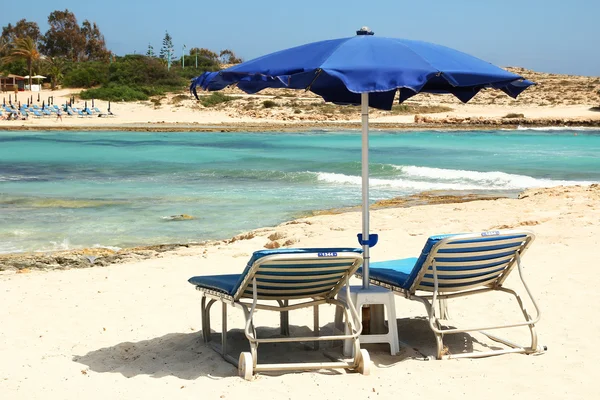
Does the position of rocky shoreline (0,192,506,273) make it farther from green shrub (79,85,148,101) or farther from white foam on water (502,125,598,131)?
green shrub (79,85,148,101)

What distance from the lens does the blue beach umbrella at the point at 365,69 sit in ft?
13.9

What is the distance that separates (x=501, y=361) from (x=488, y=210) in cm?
821

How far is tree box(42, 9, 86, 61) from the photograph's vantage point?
340 feet

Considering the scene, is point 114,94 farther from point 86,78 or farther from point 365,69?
point 365,69

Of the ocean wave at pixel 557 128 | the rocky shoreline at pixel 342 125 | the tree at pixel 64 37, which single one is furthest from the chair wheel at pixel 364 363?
the tree at pixel 64 37

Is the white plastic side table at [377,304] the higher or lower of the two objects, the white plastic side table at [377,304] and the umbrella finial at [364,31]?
the lower

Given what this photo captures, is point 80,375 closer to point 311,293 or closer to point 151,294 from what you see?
point 311,293

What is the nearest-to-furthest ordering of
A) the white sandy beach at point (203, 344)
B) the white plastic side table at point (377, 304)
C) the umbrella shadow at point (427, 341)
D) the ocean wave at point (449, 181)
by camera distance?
the white sandy beach at point (203, 344) < the white plastic side table at point (377, 304) < the umbrella shadow at point (427, 341) < the ocean wave at point (449, 181)

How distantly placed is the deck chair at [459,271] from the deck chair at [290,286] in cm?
41

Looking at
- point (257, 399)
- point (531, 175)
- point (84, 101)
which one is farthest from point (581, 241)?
point (84, 101)

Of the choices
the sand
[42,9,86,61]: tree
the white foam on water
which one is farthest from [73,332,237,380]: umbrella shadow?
[42,9,86,61]: tree

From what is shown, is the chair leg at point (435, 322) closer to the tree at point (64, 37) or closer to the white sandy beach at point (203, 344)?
the white sandy beach at point (203, 344)

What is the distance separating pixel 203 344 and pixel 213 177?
16.3 m

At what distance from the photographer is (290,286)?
4754 millimetres
